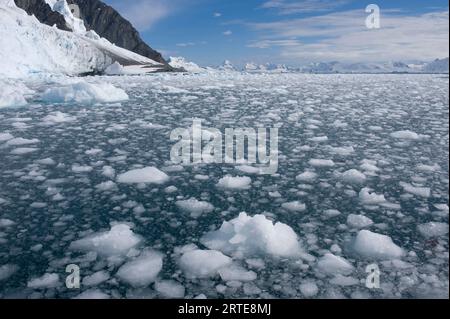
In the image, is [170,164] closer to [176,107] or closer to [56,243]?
[56,243]

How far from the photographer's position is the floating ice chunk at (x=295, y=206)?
137 inches

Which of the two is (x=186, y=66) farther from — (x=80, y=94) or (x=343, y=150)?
(x=343, y=150)

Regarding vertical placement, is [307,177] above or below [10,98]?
below

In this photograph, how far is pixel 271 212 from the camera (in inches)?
135

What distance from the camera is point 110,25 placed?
98.6 metres

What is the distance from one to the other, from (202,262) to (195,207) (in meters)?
0.94

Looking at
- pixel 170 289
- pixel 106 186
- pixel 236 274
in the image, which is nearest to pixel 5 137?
pixel 106 186

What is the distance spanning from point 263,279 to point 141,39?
344 ft

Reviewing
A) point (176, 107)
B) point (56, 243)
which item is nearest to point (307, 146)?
point (56, 243)

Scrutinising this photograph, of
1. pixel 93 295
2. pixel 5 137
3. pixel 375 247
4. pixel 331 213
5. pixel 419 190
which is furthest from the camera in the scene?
pixel 5 137
